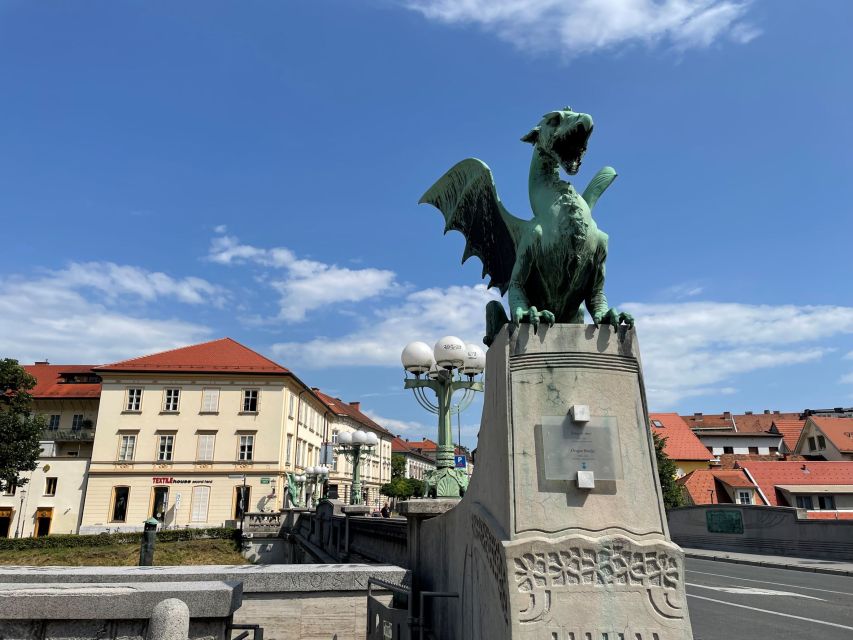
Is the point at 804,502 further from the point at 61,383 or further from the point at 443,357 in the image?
the point at 61,383

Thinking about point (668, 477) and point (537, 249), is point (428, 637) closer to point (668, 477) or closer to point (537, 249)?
point (537, 249)

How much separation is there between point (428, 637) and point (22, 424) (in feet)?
123

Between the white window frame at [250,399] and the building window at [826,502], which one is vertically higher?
the white window frame at [250,399]

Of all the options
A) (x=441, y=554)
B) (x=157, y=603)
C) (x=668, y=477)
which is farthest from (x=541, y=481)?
(x=668, y=477)

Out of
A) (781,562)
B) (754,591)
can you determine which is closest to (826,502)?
(781,562)

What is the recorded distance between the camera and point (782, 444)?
165 feet

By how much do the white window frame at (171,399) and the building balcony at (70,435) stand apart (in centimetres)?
767

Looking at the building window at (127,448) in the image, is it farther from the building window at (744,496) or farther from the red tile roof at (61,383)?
the building window at (744,496)

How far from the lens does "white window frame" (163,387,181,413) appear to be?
39.4 m

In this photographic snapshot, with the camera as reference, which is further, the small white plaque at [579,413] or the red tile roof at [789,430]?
the red tile roof at [789,430]

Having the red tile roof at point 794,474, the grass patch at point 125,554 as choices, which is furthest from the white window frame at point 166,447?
the red tile roof at point 794,474

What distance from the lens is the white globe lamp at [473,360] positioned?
961 centimetres

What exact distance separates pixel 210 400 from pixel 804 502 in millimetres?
37062

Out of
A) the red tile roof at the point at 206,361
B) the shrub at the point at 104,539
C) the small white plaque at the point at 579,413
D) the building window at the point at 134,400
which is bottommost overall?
the shrub at the point at 104,539
